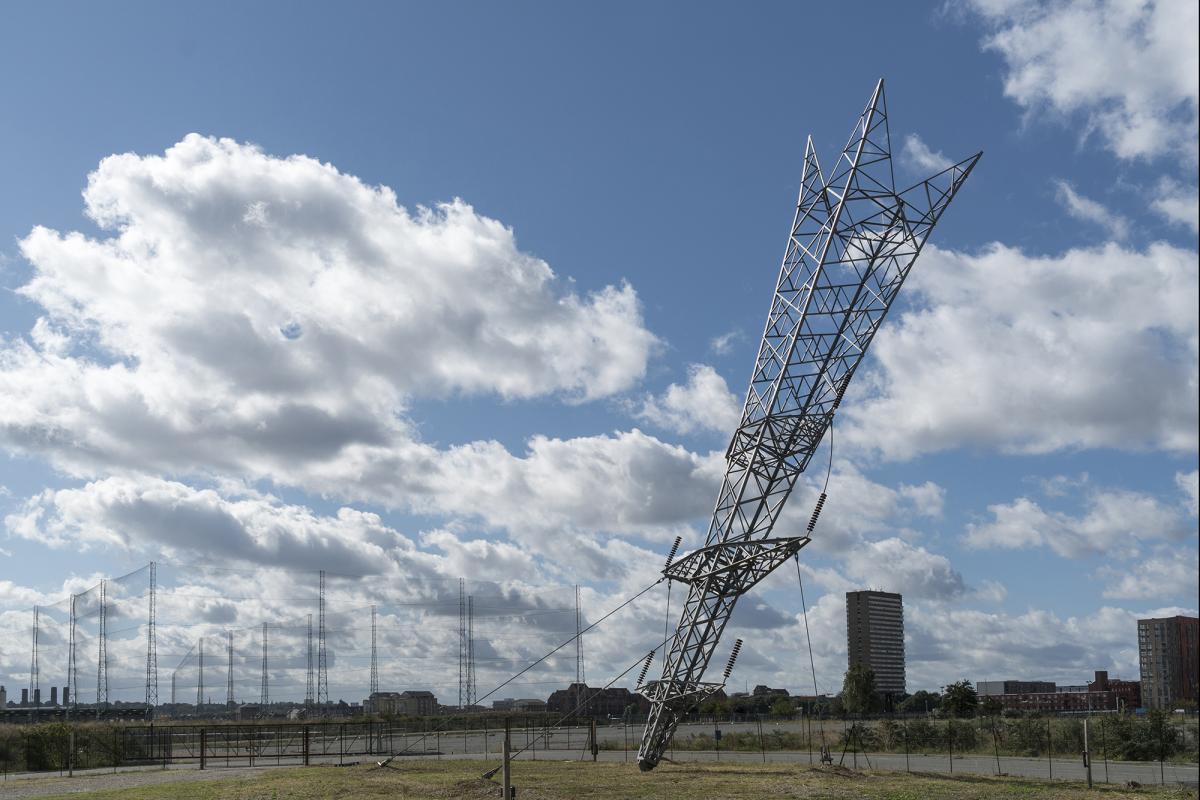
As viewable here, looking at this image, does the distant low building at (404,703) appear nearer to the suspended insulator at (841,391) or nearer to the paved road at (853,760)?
the paved road at (853,760)

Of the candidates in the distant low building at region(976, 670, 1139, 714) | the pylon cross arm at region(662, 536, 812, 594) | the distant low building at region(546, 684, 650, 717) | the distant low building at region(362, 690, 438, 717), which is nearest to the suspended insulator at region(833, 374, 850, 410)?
the pylon cross arm at region(662, 536, 812, 594)

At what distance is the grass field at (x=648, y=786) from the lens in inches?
1203

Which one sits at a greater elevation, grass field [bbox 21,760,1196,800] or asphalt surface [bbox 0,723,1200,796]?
grass field [bbox 21,760,1196,800]

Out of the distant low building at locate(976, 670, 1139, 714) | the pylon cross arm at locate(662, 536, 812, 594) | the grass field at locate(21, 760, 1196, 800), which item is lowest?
the distant low building at locate(976, 670, 1139, 714)

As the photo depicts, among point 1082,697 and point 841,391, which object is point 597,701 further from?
point 1082,697

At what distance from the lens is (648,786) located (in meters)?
33.5

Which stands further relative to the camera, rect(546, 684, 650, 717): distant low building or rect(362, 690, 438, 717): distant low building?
rect(362, 690, 438, 717): distant low building

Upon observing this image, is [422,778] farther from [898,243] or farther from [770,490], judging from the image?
[898,243]

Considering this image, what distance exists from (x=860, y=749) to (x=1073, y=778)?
18933 mm

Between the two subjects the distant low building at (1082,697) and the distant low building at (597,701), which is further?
the distant low building at (1082,697)

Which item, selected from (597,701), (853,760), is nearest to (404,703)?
(597,701)

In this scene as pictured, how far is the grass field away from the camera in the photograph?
30.6m

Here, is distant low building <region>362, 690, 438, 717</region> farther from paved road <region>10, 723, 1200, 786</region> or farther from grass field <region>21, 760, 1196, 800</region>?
grass field <region>21, 760, 1196, 800</region>

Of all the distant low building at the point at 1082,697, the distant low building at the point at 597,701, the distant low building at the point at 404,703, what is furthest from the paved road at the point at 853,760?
the distant low building at the point at 1082,697
